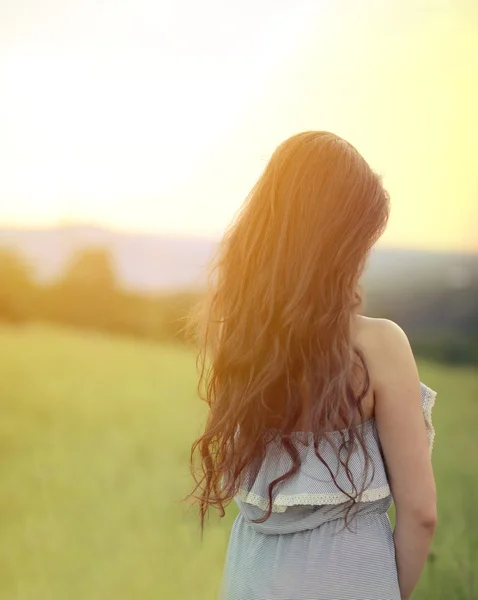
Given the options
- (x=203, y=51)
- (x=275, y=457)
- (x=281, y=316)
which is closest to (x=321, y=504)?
(x=275, y=457)

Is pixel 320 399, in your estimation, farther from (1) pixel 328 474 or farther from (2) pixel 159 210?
(2) pixel 159 210

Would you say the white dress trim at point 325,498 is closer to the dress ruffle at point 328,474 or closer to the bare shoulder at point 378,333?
the dress ruffle at point 328,474

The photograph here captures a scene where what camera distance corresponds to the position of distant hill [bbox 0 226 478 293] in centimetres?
227

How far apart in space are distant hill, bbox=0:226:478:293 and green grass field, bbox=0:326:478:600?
0.25m

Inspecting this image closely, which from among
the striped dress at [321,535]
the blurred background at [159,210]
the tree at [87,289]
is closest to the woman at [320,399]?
the striped dress at [321,535]

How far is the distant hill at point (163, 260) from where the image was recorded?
2.27 meters

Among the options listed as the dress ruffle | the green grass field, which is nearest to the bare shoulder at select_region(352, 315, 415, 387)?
the dress ruffle

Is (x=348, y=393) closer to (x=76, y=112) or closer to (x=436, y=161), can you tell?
(x=436, y=161)

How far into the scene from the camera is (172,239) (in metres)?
2.30

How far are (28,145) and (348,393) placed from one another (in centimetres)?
160

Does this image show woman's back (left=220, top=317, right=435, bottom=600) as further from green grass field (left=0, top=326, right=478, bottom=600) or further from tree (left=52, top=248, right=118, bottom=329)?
tree (left=52, top=248, right=118, bottom=329)

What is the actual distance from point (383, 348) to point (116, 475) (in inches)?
59.9

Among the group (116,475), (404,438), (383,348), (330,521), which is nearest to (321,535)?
(330,521)

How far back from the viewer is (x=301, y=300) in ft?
3.47
